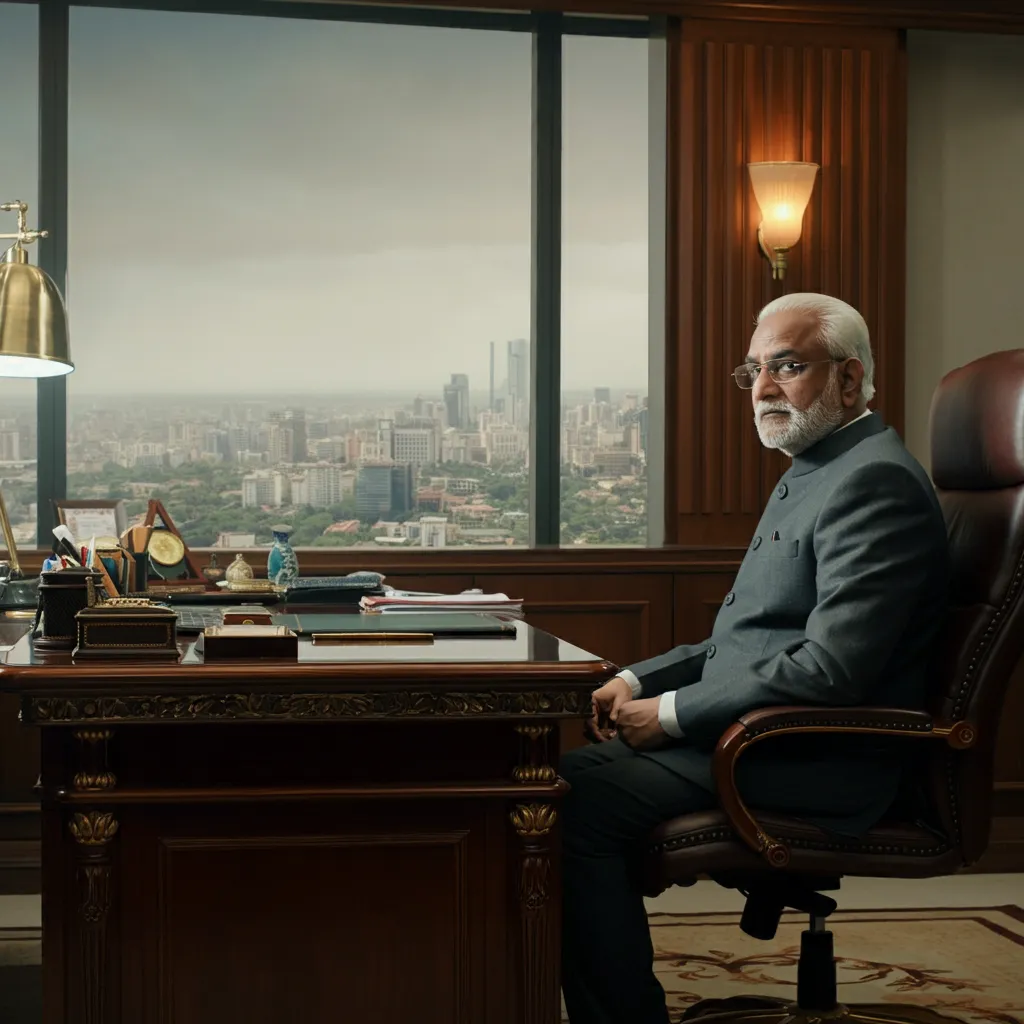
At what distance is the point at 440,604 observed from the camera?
2975mm

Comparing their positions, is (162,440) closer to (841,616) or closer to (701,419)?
(701,419)

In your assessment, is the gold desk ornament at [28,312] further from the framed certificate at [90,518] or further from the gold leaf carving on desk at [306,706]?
the gold leaf carving on desk at [306,706]

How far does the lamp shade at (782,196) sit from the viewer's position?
4.54m

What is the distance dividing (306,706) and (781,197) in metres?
3.09

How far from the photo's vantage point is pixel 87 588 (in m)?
2.21

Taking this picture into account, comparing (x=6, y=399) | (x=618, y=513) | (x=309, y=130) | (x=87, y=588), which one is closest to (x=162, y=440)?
(x=6, y=399)

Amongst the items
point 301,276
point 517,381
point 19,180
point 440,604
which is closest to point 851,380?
point 440,604

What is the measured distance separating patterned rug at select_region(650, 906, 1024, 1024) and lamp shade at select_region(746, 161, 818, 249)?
2189mm

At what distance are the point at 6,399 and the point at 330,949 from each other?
9.62ft

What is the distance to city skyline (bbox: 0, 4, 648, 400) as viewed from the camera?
15.0 ft

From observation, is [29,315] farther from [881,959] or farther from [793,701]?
[881,959]

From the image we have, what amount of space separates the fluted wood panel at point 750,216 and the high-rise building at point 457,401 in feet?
2.38

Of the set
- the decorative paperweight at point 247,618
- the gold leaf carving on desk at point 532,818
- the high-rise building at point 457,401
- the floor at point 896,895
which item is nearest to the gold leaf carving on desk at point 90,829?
the decorative paperweight at point 247,618

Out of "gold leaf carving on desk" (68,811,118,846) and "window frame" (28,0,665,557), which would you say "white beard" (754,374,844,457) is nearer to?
"gold leaf carving on desk" (68,811,118,846)
